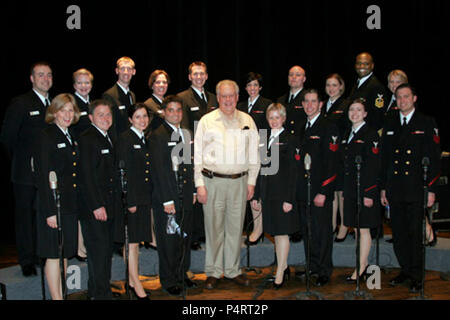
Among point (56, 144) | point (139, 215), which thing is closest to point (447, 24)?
point (139, 215)

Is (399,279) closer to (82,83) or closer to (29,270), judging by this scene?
(29,270)

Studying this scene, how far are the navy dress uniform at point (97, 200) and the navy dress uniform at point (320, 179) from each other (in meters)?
1.63

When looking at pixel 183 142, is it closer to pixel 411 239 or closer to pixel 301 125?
pixel 301 125

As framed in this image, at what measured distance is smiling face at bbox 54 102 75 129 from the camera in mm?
3543

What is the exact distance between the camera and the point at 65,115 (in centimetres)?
355

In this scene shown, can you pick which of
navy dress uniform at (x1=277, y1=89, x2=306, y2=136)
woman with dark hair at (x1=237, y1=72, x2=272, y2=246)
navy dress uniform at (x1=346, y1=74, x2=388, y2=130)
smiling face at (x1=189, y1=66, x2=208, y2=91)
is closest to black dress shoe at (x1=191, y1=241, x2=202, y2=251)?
woman with dark hair at (x1=237, y1=72, x2=272, y2=246)

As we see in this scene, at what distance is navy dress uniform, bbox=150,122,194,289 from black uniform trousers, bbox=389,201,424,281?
5.96ft

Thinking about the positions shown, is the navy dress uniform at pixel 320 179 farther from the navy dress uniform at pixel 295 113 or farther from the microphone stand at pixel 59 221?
the microphone stand at pixel 59 221

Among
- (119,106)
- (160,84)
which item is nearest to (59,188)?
(119,106)

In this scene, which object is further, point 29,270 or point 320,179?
point 320,179

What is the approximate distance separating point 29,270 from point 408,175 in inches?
130

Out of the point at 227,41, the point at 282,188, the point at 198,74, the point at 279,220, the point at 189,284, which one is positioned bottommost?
the point at 189,284

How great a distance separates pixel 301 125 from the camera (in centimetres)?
444

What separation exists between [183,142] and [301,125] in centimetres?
111
